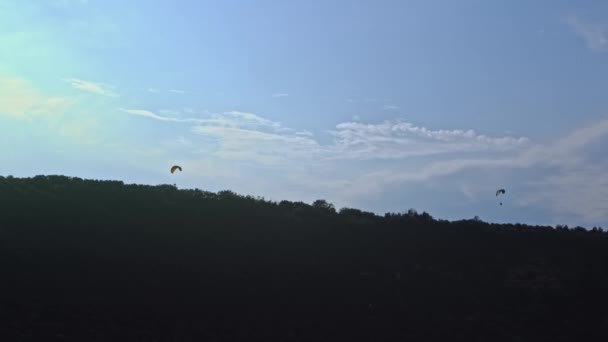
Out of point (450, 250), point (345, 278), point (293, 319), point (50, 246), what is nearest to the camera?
point (293, 319)

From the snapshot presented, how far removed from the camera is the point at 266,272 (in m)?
27.4

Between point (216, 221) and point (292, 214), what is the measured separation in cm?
494

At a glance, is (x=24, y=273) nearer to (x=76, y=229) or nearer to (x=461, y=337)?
(x=76, y=229)

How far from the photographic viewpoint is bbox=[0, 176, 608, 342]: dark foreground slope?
21422mm

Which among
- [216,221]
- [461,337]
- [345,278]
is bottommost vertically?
[461,337]

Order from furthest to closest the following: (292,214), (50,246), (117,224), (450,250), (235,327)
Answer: (292,214), (450,250), (117,224), (50,246), (235,327)

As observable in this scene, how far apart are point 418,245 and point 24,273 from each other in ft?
61.5

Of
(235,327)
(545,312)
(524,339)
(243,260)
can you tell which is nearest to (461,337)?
(524,339)

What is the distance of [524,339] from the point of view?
2364 centimetres

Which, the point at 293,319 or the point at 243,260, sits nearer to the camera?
the point at 293,319

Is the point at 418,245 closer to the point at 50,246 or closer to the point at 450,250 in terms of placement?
the point at 450,250

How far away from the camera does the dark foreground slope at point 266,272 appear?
21422 millimetres

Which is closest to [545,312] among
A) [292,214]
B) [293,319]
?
[293,319]

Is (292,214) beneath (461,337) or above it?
above
